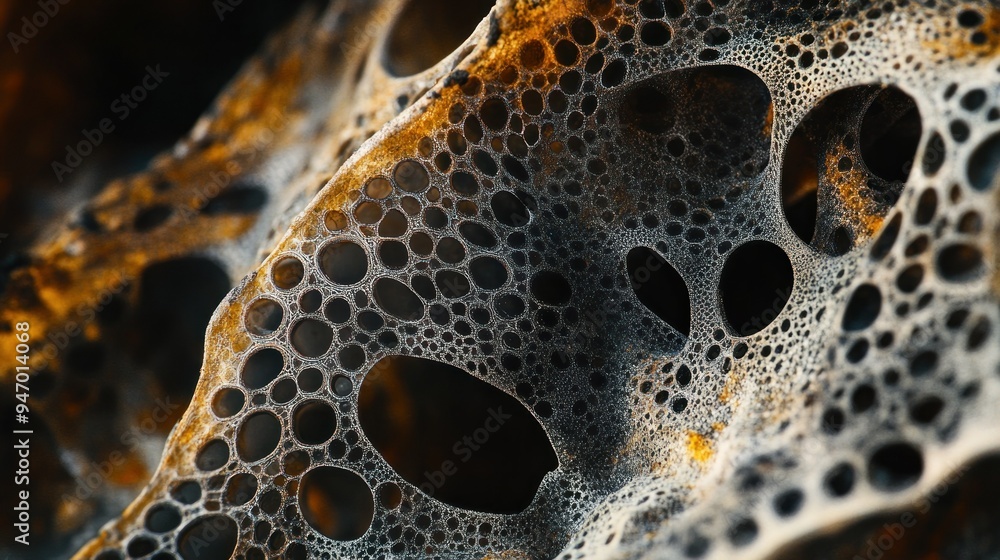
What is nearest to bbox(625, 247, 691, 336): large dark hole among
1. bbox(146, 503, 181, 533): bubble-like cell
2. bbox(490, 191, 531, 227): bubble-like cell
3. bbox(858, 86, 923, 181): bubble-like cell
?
bbox(490, 191, 531, 227): bubble-like cell

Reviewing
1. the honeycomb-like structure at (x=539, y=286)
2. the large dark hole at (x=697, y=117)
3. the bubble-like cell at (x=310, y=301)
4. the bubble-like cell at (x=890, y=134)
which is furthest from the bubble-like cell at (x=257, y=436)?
the bubble-like cell at (x=890, y=134)

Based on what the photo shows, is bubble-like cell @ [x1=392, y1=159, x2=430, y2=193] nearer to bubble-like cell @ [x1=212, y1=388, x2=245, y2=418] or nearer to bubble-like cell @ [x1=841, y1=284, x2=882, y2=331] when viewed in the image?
bubble-like cell @ [x1=212, y1=388, x2=245, y2=418]

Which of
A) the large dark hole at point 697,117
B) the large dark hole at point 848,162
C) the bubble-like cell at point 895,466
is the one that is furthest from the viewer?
the large dark hole at point 697,117

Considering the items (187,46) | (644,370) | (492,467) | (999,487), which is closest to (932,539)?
(999,487)

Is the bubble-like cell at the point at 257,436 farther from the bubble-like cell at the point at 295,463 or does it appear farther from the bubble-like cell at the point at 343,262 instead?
the bubble-like cell at the point at 343,262

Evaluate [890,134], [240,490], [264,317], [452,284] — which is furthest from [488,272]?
[890,134]

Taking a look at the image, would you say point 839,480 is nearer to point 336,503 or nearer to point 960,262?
point 960,262

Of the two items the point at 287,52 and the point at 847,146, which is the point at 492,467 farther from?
the point at 287,52
